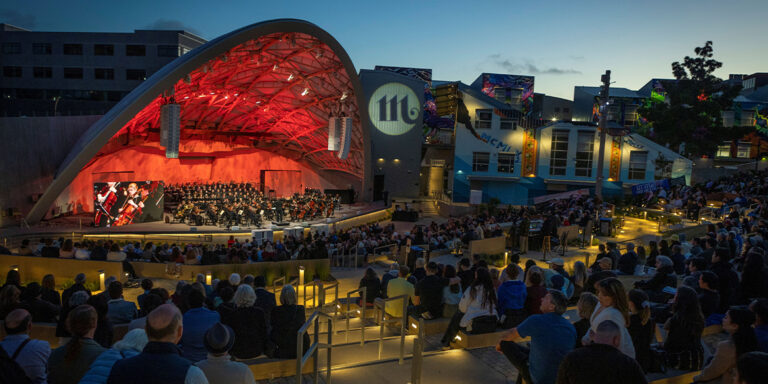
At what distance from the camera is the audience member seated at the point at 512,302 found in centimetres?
645

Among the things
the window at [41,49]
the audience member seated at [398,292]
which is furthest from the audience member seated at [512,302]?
the window at [41,49]

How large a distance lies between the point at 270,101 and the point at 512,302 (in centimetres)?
3007

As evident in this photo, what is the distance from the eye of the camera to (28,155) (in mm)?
22562

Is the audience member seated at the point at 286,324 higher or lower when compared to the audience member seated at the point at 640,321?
lower

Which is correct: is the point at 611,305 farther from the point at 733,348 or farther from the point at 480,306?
the point at 480,306

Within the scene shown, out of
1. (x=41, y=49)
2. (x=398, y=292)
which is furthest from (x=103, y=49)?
(x=398, y=292)

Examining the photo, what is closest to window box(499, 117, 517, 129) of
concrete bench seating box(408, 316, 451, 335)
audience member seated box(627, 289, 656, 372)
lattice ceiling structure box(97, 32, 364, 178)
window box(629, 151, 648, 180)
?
window box(629, 151, 648, 180)

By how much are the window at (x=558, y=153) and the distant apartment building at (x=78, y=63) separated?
3493 cm

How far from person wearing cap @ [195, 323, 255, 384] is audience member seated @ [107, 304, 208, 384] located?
0.40 meters

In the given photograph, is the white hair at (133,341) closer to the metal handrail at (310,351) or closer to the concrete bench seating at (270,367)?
the metal handrail at (310,351)

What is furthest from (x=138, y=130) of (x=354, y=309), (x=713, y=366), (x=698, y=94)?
(x=698, y=94)

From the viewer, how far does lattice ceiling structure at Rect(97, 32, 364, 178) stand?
81.8 feet

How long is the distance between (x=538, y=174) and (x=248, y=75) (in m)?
22.4

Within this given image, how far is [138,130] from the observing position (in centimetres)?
2881
